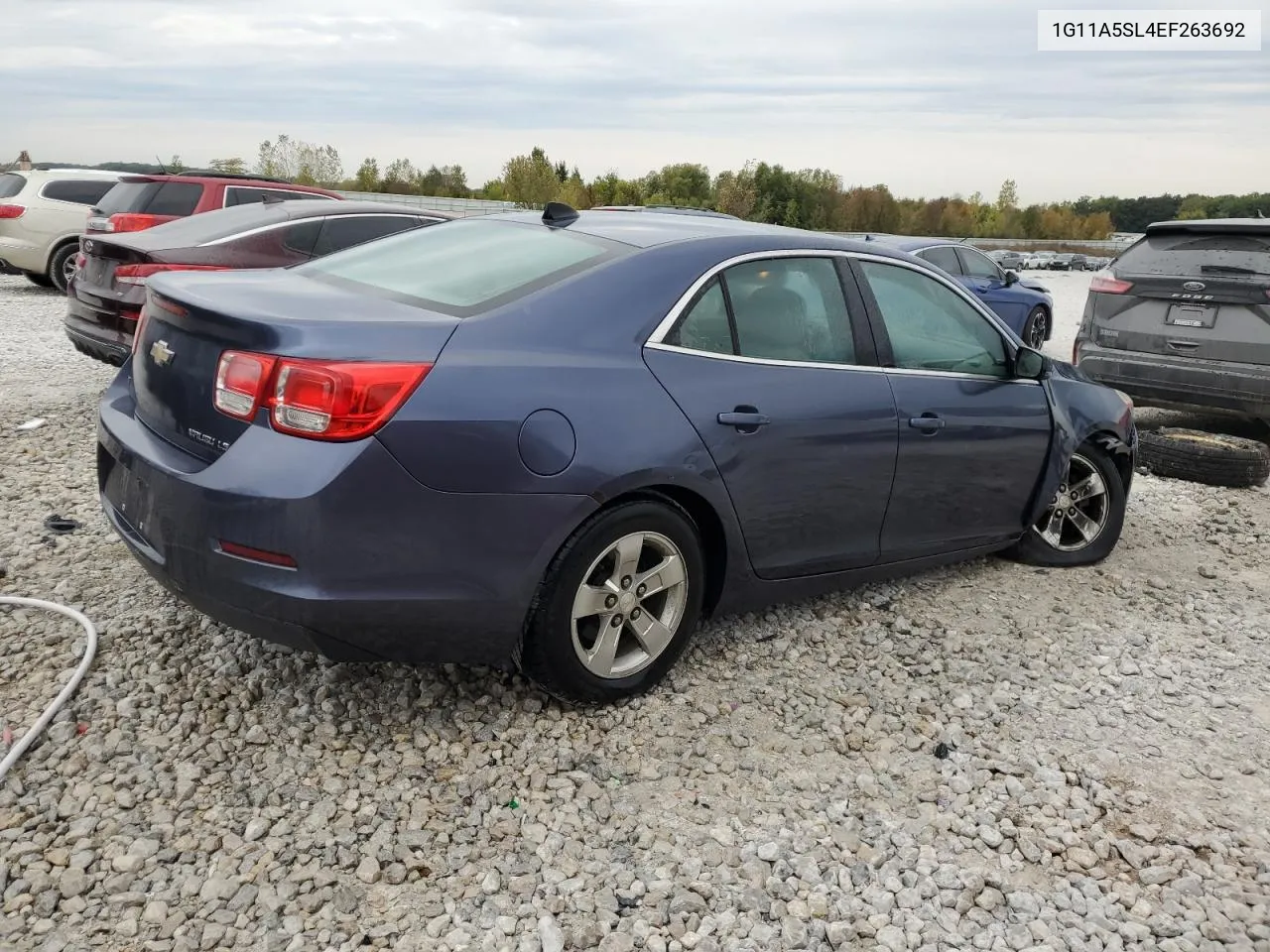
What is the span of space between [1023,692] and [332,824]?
248 cm

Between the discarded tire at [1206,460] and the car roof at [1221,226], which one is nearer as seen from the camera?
the discarded tire at [1206,460]

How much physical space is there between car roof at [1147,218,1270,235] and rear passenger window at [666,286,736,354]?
510 cm

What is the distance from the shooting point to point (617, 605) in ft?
11.1

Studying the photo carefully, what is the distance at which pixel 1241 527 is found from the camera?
6203 mm

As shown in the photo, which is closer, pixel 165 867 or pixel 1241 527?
Answer: pixel 165 867

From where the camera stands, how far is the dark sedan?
22.7 ft

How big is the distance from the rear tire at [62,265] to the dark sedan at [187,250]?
24.2ft

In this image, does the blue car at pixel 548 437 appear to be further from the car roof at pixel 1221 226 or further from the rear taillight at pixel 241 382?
the car roof at pixel 1221 226

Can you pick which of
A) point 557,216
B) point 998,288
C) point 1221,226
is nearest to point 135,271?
point 557,216

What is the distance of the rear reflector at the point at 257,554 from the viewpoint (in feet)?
9.28

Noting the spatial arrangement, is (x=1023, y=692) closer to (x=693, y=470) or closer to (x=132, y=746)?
(x=693, y=470)

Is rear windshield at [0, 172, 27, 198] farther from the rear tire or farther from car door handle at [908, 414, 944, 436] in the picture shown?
car door handle at [908, 414, 944, 436]

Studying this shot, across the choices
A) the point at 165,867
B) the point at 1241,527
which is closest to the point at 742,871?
the point at 165,867

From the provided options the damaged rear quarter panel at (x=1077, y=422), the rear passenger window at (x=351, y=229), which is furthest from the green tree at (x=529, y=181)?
the damaged rear quarter panel at (x=1077, y=422)
